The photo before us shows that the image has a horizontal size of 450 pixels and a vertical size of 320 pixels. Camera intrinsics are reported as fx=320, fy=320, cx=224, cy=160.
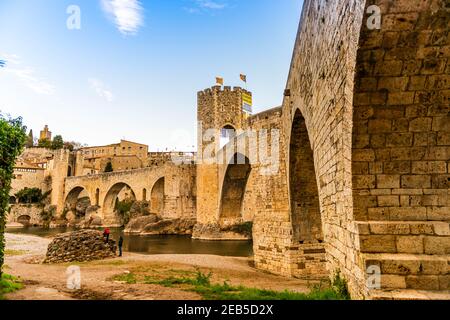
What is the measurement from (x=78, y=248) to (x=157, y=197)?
26.2 m

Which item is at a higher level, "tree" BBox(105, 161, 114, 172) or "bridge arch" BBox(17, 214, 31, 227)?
"tree" BBox(105, 161, 114, 172)

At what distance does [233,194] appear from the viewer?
27453 mm

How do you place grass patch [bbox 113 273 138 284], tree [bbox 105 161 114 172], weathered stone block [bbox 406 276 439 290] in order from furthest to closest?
1. tree [bbox 105 161 114 172]
2. grass patch [bbox 113 273 138 284]
3. weathered stone block [bbox 406 276 439 290]

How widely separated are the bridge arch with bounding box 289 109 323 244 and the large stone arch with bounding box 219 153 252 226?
43.4 ft

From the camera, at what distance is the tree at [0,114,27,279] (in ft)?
21.0

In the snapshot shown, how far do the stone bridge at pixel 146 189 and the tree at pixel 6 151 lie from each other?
27101 mm

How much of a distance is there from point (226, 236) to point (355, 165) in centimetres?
2434

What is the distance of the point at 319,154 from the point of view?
6.30 m

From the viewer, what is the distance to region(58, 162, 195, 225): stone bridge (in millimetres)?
33906

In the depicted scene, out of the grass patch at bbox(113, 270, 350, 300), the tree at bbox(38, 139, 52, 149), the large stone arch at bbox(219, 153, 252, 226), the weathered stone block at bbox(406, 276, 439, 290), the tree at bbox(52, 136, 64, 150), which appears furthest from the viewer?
the tree at bbox(38, 139, 52, 149)

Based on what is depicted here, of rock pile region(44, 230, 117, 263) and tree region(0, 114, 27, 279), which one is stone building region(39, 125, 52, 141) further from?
tree region(0, 114, 27, 279)

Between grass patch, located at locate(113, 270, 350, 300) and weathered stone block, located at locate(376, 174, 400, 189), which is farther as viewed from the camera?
grass patch, located at locate(113, 270, 350, 300)

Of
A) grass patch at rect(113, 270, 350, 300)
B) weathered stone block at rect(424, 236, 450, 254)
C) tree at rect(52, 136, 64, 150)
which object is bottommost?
grass patch at rect(113, 270, 350, 300)

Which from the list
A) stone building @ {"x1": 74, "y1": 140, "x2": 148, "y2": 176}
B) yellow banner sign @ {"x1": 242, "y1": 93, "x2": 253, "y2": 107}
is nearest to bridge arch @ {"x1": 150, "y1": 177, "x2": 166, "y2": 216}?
yellow banner sign @ {"x1": 242, "y1": 93, "x2": 253, "y2": 107}
